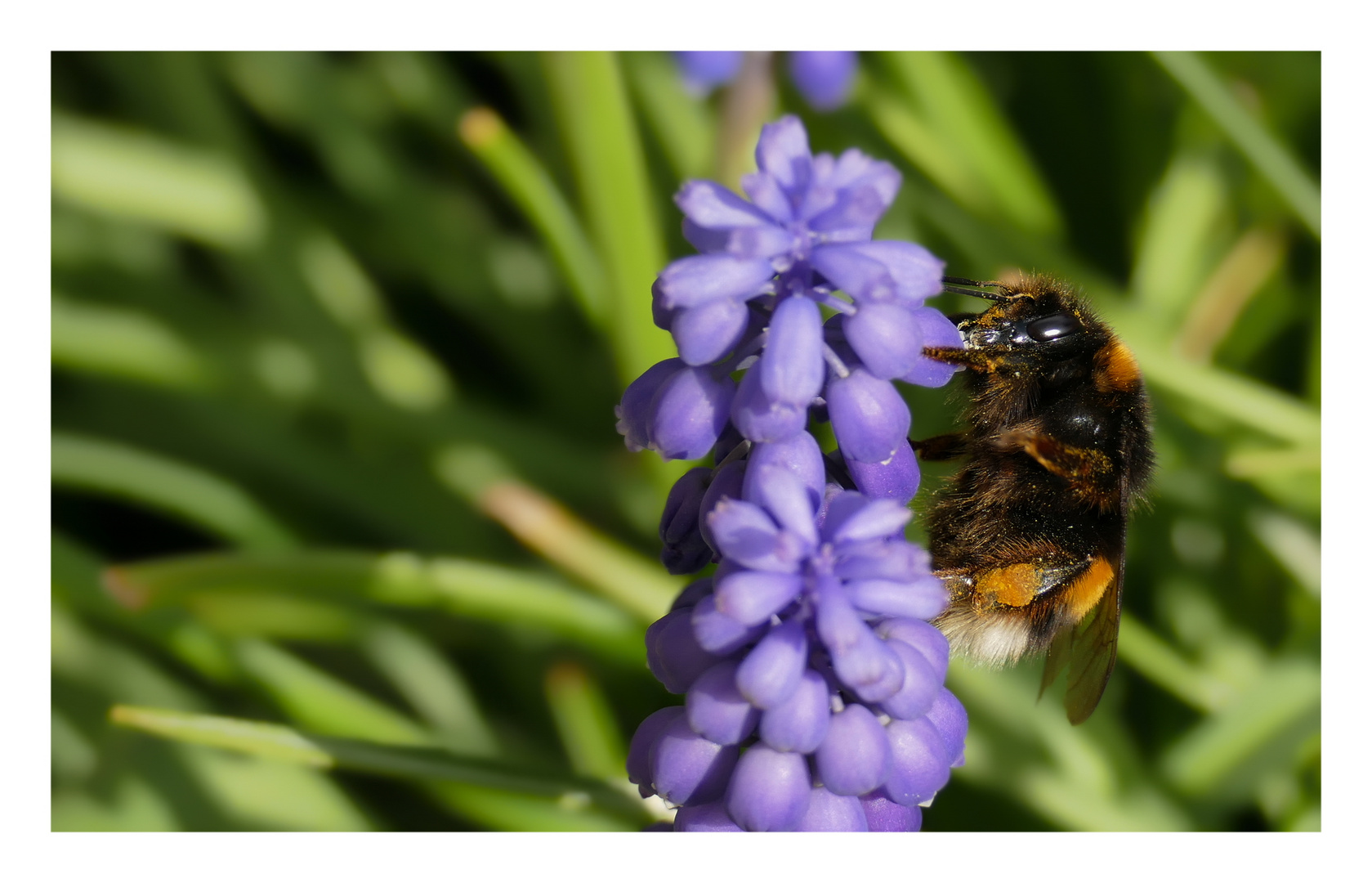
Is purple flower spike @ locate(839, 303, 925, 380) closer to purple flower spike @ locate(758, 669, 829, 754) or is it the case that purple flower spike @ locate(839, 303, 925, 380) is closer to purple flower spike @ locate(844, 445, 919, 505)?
purple flower spike @ locate(844, 445, 919, 505)

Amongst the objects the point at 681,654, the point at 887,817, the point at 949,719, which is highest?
the point at 681,654

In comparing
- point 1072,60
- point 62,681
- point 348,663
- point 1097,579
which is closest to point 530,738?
point 348,663

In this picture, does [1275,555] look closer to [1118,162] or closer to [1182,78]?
[1182,78]

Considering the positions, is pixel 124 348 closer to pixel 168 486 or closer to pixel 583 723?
pixel 168 486

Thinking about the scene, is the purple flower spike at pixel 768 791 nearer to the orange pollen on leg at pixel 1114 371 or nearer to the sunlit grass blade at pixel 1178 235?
the orange pollen on leg at pixel 1114 371

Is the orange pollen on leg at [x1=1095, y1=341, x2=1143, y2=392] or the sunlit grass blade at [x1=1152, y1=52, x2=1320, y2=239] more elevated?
the sunlit grass blade at [x1=1152, y1=52, x2=1320, y2=239]

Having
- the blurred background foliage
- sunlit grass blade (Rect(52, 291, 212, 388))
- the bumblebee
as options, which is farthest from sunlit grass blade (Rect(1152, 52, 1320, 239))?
sunlit grass blade (Rect(52, 291, 212, 388))

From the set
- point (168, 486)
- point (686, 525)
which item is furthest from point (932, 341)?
point (168, 486)
